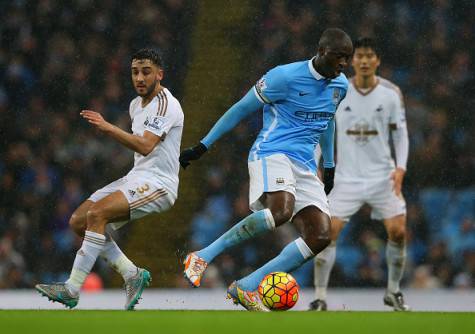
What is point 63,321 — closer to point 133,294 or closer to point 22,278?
point 133,294

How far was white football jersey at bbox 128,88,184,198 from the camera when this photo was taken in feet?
22.4

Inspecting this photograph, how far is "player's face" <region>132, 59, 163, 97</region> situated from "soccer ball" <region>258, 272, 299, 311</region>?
61.7 inches

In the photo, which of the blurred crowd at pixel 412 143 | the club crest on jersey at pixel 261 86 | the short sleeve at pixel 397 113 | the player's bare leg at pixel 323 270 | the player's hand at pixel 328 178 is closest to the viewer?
the club crest on jersey at pixel 261 86

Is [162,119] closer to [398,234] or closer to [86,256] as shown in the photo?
[86,256]

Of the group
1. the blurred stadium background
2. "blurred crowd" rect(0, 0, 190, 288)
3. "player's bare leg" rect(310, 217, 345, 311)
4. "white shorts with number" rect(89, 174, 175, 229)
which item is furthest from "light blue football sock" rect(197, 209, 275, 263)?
"blurred crowd" rect(0, 0, 190, 288)

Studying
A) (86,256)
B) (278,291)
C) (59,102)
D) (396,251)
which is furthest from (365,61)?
(59,102)

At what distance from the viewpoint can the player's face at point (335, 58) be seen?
6503mm

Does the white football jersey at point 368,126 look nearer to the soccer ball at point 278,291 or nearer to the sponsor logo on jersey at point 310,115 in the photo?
the sponsor logo on jersey at point 310,115

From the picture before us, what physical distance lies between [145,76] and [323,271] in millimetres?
2293

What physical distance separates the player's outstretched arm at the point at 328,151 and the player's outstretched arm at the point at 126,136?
1.15m

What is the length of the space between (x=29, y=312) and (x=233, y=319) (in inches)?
52.0

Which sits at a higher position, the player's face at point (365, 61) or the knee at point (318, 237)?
the player's face at point (365, 61)

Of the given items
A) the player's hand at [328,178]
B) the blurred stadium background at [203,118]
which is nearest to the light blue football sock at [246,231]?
the player's hand at [328,178]

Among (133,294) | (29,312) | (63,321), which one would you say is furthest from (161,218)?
(63,321)
